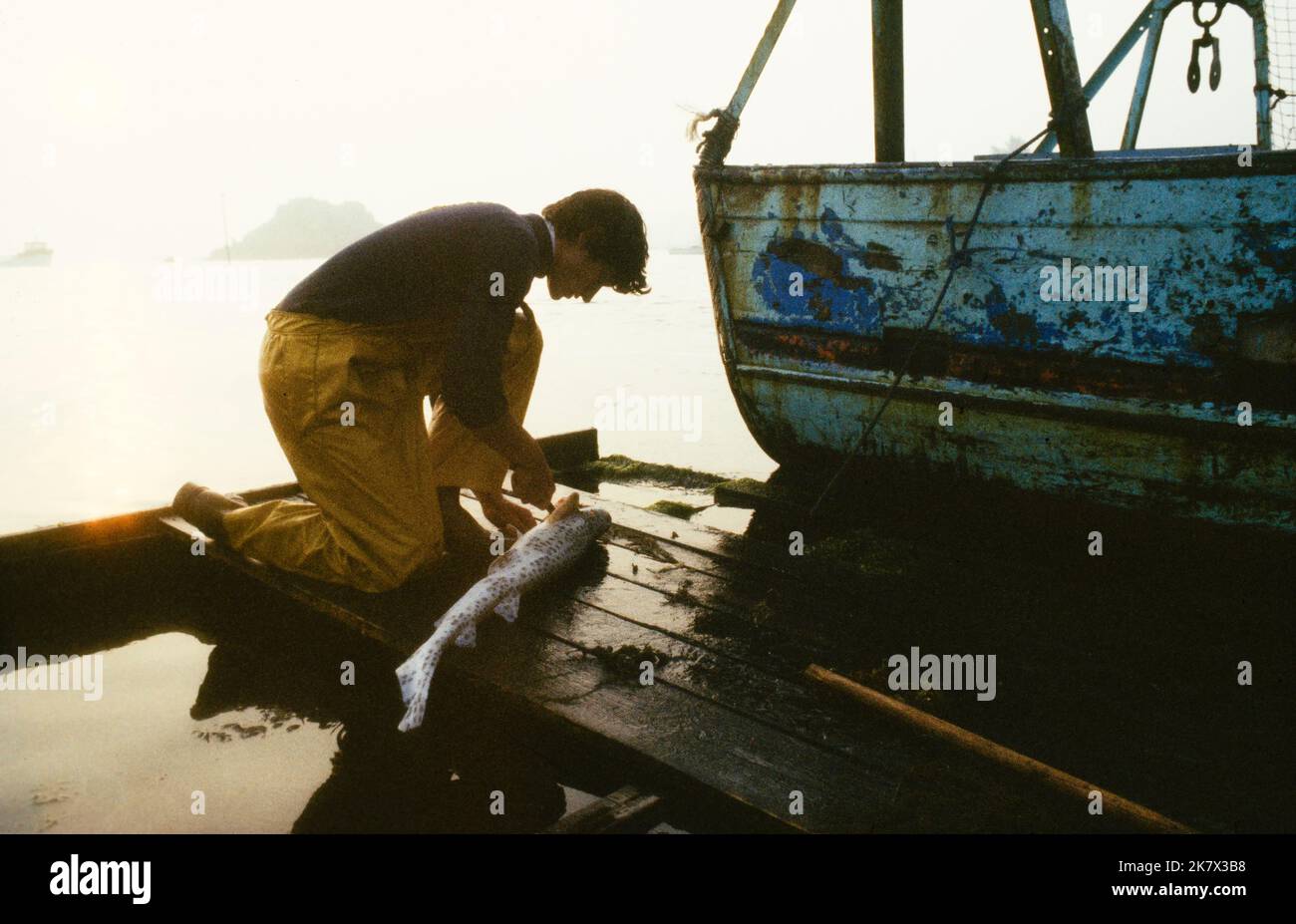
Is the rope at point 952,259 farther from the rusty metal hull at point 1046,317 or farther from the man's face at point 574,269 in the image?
the man's face at point 574,269

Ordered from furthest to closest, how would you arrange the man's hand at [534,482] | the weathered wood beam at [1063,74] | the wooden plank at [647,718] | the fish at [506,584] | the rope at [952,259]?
the weathered wood beam at [1063,74] → the rope at [952,259] → the man's hand at [534,482] → the fish at [506,584] → the wooden plank at [647,718]

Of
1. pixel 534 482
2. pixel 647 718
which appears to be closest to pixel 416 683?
pixel 647 718

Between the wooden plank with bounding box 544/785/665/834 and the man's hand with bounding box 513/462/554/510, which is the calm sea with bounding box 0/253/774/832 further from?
the man's hand with bounding box 513/462/554/510

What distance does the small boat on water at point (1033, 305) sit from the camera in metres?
4.30

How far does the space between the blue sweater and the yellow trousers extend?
4.1 inches

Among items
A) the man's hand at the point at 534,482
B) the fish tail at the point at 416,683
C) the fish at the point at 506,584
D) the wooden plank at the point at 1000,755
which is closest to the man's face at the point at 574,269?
the man's hand at the point at 534,482

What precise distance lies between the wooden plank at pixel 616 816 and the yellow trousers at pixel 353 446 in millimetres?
1744

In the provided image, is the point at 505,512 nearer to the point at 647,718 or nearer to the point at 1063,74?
the point at 647,718

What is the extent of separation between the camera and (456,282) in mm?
3770

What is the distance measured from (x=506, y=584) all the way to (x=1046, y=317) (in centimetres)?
317

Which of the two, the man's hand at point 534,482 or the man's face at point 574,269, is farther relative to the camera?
the man's hand at point 534,482

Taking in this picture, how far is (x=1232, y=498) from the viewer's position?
14.9 feet
